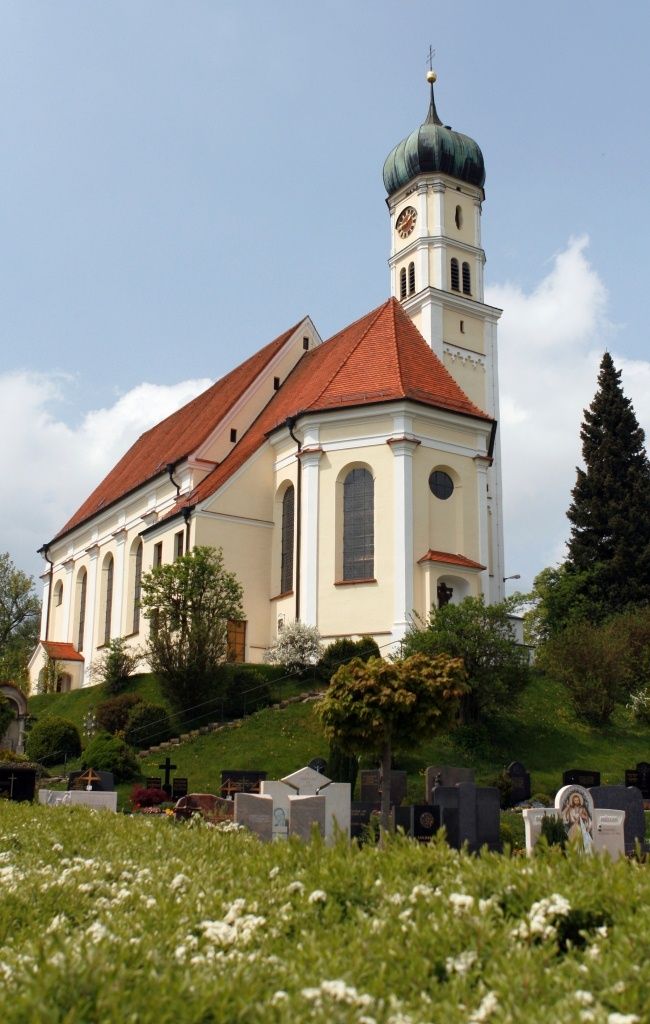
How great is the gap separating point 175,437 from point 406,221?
56.7ft

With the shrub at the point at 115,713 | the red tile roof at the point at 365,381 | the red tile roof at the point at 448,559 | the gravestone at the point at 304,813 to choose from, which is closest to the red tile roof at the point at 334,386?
the red tile roof at the point at 365,381

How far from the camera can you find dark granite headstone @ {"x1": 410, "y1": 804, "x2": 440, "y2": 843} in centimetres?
1536

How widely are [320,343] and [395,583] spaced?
14.9m

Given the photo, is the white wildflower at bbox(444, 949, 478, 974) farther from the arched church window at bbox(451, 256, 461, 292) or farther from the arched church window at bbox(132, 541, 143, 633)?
the arched church window at bbox(451, 256, 461, 292)

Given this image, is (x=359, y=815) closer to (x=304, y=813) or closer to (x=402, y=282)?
(x=304, y=813)

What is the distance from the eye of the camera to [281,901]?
17.6ft

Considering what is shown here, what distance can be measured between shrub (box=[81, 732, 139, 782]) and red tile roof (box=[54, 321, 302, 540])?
1719 centimetres

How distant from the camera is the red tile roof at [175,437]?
41781 millimetres

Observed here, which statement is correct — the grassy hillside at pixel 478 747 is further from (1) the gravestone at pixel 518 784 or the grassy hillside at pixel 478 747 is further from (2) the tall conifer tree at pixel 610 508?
(2) the tall conifer tree at pixel 610 508

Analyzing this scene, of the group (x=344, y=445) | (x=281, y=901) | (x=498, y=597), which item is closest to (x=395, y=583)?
(x=344, y=445)

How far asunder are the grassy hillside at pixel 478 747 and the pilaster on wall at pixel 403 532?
14.6ft

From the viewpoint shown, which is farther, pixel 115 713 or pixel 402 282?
pixel 402 282

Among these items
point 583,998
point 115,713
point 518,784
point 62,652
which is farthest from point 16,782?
point 62,652

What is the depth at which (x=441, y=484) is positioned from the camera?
34.5 metres
